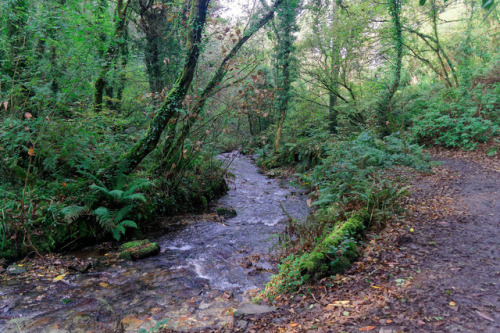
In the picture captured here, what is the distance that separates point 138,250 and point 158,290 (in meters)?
1.51

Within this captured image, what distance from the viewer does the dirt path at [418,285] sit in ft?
8.75

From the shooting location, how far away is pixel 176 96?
7.87 meters

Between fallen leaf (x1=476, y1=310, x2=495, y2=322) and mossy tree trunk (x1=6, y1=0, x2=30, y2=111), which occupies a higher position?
mossy tree trunk (x1=6, y1=0, x2=30, y2=111)

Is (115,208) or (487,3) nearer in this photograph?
(487,3)

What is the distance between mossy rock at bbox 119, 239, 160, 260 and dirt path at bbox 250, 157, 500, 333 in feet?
11.1

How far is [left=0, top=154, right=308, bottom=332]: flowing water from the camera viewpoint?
370cm

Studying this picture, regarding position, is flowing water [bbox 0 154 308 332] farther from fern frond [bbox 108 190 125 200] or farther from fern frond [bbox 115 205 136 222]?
fern frond [bbox 108 190 125 200]

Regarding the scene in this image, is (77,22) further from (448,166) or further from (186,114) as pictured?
(448,166)

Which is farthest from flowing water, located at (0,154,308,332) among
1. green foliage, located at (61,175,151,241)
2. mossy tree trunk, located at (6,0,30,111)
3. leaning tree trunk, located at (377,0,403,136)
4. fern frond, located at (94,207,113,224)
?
leaning tree trunk, located at (377,0,403,136)

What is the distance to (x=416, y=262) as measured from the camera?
383 centimetres

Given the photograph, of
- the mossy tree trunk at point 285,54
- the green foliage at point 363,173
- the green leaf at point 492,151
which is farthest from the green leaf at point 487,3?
the mossy tree trunk at point 285,54

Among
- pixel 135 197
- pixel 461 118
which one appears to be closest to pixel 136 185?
pixel 135 197

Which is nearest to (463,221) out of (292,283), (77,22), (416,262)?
(416,262)

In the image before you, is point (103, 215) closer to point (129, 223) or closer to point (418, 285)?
point (129, 223)
